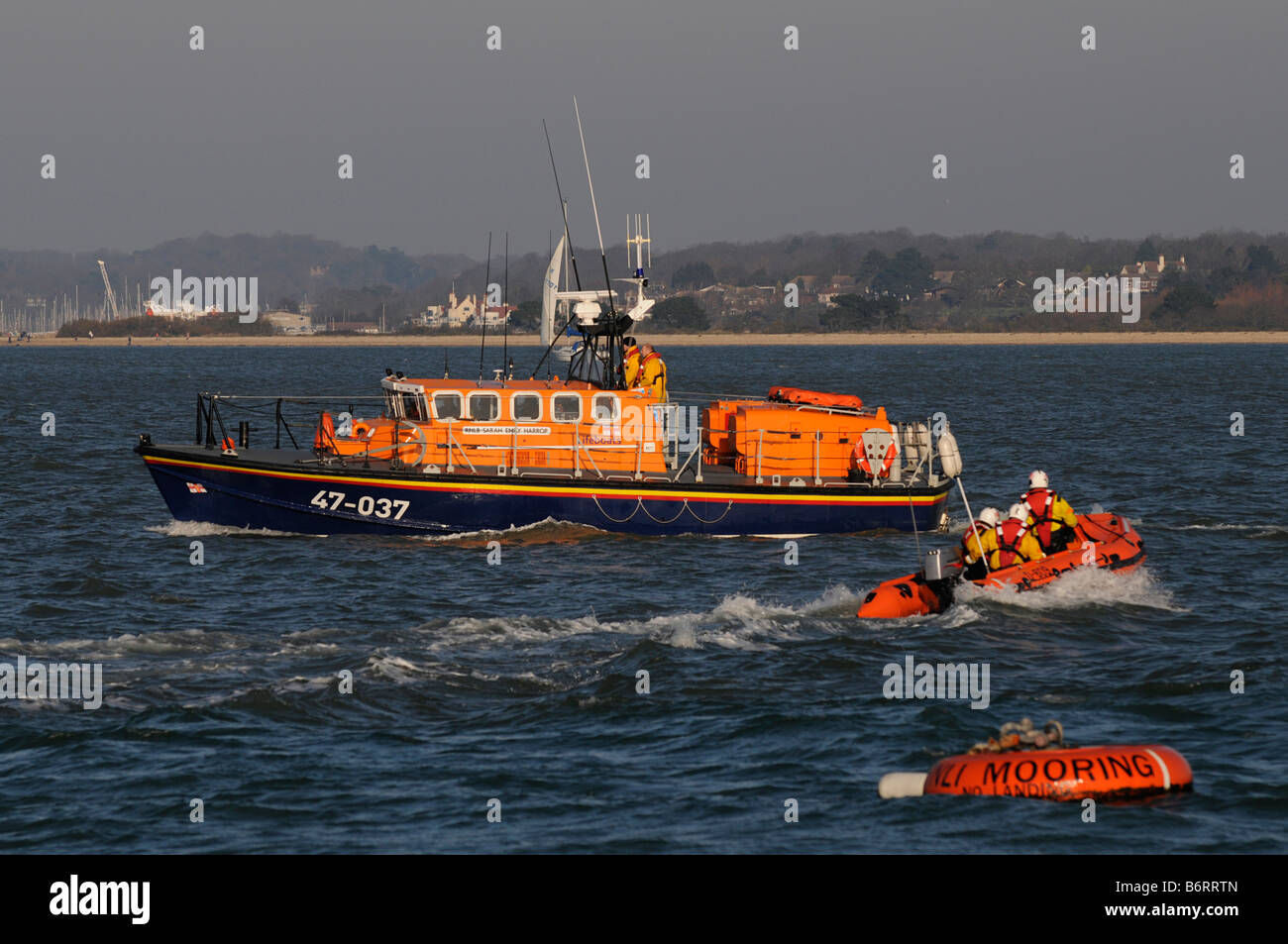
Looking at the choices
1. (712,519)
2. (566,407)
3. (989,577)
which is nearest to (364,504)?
(566,407)

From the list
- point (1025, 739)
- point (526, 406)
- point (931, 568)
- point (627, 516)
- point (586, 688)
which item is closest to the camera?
point (1025, 739)

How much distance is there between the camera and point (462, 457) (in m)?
24.5

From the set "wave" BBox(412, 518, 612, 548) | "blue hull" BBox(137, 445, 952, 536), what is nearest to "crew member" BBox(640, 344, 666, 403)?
"blue hull" BBox(137, 445, 952, 536)

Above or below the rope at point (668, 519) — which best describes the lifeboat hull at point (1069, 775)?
below

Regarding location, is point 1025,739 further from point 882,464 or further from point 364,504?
point 364,504

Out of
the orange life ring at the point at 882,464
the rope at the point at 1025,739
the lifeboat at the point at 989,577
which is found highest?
the orange life ring at the point at 882,464

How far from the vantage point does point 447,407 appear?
24656mm

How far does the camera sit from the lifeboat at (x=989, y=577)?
19.1 metres

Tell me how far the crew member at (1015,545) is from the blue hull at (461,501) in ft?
17.8

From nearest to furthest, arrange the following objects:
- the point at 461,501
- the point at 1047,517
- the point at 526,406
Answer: the point at 1047,517 → the point at 461,501 → the point at 526,406

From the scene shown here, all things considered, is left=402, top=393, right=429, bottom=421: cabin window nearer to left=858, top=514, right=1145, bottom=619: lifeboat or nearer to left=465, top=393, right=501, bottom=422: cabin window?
left=465, top=393, right=501, bottom=422: cabin window

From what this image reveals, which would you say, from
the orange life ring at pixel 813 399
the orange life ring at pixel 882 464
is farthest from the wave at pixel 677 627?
the orange life ring at pixel 813 399

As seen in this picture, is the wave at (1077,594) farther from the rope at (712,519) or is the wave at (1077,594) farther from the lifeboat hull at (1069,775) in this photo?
the lifeboat hull at (1069,775)

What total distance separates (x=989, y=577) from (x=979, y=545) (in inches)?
18.0
